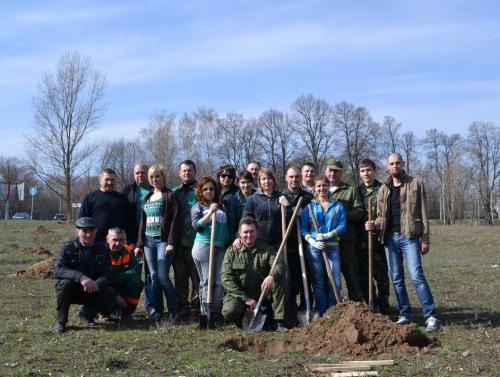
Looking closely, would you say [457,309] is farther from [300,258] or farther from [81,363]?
[81,363]

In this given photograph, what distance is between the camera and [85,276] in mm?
7711

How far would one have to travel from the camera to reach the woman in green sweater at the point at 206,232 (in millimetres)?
8047

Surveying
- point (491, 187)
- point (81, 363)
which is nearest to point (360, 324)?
point (81, 363)

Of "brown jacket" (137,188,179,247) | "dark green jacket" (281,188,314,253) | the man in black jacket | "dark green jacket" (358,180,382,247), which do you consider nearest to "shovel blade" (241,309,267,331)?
"dark green jacket" (281,188,314,253)

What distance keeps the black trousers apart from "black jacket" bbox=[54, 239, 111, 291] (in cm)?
11

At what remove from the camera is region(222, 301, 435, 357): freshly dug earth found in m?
6.44

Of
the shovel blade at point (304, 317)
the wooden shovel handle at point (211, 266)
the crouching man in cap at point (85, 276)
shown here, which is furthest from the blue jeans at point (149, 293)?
the shovel blade at point (304, 317)

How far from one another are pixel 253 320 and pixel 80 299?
237 centimetres

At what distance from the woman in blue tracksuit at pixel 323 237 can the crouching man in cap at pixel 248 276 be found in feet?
1.84

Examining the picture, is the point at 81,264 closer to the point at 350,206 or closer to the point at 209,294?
the point at 209,294

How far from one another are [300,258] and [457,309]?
3.10 m

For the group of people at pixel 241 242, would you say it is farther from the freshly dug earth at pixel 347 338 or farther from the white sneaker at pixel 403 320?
the freshly dug earth at pixel 347 338

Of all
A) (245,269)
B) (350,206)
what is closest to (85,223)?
(245,269)

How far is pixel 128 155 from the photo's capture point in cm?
6094
